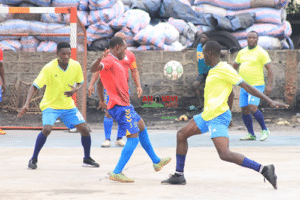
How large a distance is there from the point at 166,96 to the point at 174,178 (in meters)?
8.11

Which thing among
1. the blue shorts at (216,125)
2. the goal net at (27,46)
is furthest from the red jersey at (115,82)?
the goal net at (27,46)

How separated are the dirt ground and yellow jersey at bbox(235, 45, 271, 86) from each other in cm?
205

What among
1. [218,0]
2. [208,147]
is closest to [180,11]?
[218,0]

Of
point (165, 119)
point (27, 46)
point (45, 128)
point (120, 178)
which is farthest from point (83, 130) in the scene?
point (27, 46)

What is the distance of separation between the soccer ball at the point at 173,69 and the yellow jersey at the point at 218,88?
768cm

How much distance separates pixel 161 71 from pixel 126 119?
7731mm

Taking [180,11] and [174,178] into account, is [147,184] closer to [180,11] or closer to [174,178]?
[174,178]

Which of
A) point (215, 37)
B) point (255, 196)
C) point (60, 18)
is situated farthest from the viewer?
point (215, 37)

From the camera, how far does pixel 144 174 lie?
5406 mm

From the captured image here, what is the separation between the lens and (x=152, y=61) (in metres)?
12.7

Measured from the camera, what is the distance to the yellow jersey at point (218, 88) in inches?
186

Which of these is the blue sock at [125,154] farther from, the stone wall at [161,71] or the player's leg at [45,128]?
the stone wall at [161,71]

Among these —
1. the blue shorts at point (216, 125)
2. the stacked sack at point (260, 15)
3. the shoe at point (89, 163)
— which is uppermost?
the stacked sack at point (260, 15)

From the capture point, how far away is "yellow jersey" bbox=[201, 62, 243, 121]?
4.72 metres
